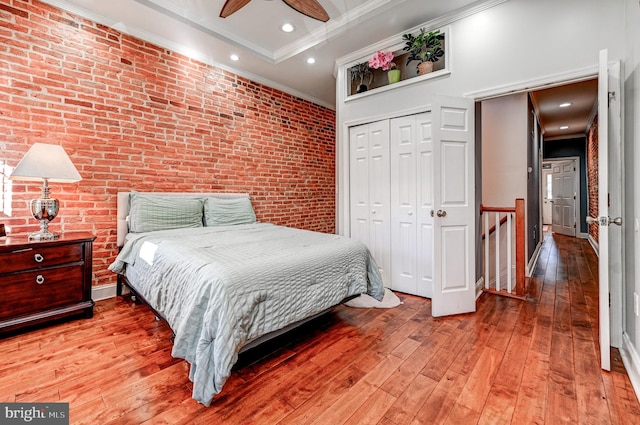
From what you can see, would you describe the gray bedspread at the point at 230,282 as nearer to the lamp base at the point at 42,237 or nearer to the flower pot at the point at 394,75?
the lamp base at the point at 42,237

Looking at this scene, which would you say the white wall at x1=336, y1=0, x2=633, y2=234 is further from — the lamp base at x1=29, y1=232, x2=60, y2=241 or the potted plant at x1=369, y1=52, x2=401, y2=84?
the lamp base at x1=29, y1=232, x2=60, y2=241

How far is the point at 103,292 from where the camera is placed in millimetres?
2910

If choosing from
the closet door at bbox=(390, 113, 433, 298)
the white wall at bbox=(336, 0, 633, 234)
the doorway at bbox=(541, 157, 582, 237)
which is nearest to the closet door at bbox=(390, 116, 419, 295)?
the closet door at bbox=(390, 113, 433, 298)

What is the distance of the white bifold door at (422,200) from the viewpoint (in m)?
→ 2.56

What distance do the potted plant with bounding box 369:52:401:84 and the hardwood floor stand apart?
2.51m

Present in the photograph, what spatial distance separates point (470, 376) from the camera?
1.70 meters

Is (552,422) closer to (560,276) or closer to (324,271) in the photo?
(324,271)

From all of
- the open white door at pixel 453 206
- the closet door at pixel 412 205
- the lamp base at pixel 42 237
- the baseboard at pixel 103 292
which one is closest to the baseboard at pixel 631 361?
the open white door at pixel 453 206

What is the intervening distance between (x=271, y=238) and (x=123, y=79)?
234cm

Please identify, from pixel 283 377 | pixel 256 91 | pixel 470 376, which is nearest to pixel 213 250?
pixel 283 377

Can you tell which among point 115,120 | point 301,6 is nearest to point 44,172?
point 115,120

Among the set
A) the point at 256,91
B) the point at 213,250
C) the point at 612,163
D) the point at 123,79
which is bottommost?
the point at 213,250

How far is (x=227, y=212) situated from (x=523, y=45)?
130 inches

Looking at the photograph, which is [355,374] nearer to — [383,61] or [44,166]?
[44,166]
